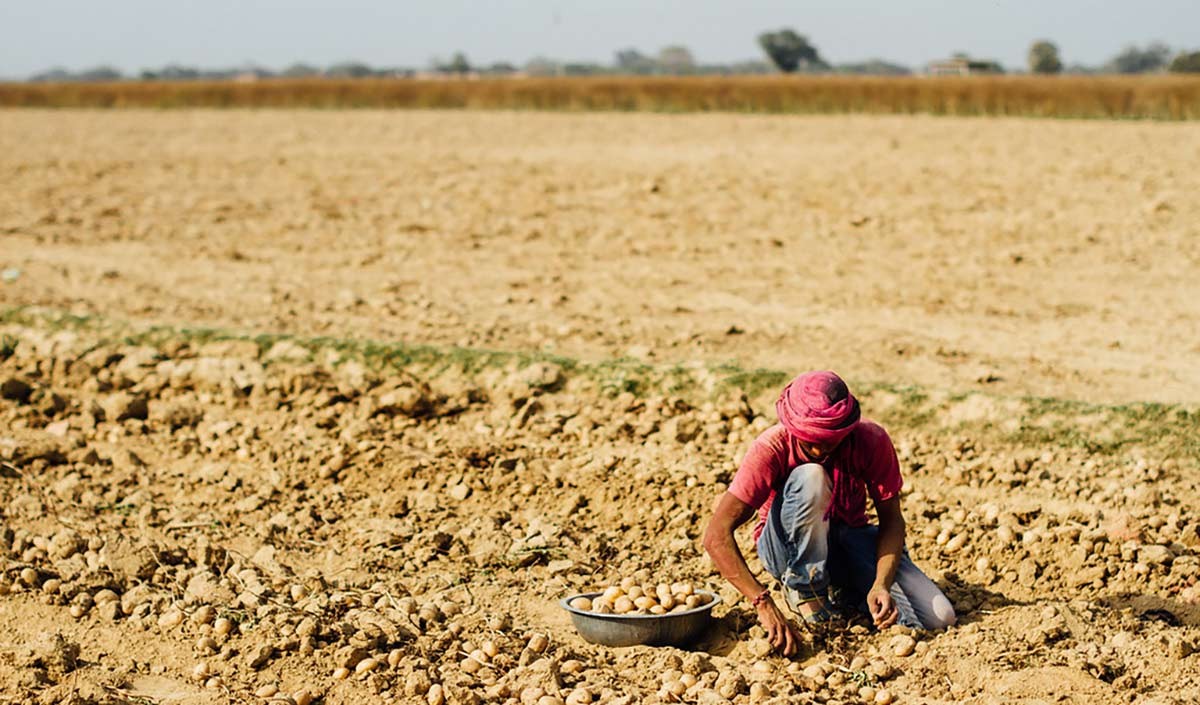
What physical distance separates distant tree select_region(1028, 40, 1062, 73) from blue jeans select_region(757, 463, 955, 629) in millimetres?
8490

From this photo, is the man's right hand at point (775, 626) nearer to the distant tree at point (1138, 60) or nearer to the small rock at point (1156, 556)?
the small rock at point (1156, 556)

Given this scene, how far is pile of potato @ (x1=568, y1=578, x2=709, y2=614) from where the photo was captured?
396 cm

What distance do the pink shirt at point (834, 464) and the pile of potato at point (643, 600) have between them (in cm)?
43

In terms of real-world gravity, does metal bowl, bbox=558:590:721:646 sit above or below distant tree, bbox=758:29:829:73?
below

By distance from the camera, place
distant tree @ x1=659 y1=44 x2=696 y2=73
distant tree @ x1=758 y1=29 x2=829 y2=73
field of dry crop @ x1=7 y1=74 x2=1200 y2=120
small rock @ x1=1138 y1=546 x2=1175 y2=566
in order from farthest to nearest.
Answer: distant tree @ x1=758 y1=29 x2=829 y2=73 < distant tree @ x1=659 y1=44 x2=696 y2=73 < field of dry crop @ x1=7 y1=74 x2=1200 y2=120 < small rock @ x1=1138 y1=546 x2=1175 y2=566

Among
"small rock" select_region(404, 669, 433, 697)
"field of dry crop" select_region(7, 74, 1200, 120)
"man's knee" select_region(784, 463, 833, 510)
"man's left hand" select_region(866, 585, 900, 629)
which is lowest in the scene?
"small rock" select_region(404, 669, 433, 697)

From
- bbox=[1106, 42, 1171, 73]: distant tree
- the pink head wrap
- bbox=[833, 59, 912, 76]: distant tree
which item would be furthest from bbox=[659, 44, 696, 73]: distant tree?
the pink head wrap

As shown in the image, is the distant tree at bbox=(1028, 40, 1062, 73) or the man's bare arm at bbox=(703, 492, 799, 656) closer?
the man's bare arm at bbox=(703, 492, 799, 656)

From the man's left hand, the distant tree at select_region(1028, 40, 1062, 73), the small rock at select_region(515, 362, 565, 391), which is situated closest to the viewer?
the man's left hand

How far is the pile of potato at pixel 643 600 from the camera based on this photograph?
3.96 m

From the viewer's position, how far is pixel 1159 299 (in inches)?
305

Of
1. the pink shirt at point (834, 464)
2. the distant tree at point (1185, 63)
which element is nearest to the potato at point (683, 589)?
the pink shirt at point (834, 464)

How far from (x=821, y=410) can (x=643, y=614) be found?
0.89m

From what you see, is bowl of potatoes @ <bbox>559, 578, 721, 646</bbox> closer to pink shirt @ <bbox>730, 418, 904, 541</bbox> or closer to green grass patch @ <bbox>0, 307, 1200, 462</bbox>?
pink shirt @ <bbox>730, 418, 904, 541</bbox>
